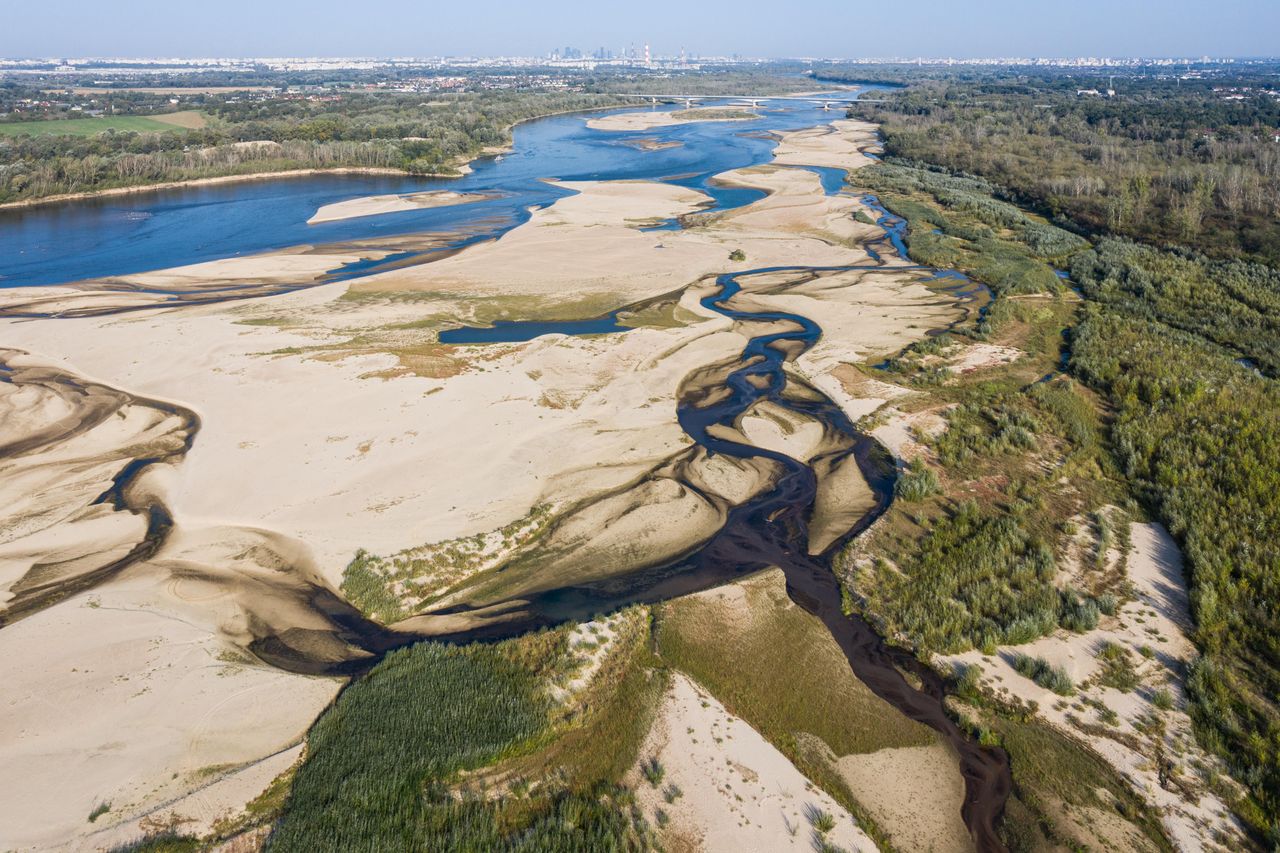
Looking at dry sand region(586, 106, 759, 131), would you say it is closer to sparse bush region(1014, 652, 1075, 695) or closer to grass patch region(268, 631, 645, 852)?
sparse bush region(1014, 652, 1075, 695)

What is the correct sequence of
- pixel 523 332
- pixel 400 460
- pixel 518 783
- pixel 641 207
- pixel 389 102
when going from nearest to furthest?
pixel 518 783 < pixel 400 460 < pixel 523 332 < pixel 641 207 < pixel 389 102

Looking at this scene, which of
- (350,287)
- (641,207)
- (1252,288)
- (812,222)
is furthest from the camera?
(641,207)

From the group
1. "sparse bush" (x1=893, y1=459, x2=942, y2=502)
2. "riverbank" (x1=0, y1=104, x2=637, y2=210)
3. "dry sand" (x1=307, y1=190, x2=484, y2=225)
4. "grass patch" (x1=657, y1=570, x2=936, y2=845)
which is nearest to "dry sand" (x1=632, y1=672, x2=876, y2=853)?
"grass patch" (x1=657, y1=570, x2=936, y2=845)

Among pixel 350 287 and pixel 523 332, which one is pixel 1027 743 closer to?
pixel 523 332

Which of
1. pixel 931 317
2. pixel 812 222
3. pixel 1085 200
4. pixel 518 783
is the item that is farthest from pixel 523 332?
pixel 1085 200

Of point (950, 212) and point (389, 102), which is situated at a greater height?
point (389, 102)

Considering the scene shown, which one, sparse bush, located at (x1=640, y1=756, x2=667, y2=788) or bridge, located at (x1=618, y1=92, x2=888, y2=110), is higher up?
bridge, located at (x1=618, y1=92, x2=888, y2=110)
